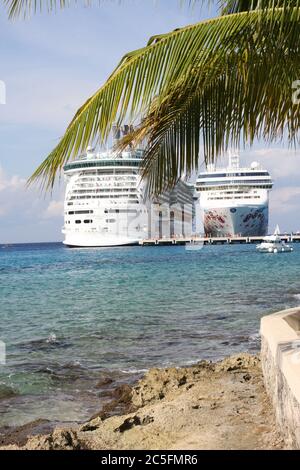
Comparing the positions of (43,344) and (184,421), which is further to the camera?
(43,344)

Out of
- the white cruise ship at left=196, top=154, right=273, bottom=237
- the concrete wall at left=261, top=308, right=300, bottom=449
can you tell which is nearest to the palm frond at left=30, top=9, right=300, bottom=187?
the concrete wall at left=261, top=308, right=300, bottom=449

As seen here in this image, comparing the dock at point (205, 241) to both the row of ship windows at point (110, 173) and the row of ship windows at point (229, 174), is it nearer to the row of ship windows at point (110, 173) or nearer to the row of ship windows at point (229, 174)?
the row of ship windows at point (229, 174)

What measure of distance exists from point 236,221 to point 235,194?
237 inches

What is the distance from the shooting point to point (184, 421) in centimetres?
551

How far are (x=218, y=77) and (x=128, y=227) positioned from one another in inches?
3005

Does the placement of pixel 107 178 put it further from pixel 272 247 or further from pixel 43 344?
pixel 43 344

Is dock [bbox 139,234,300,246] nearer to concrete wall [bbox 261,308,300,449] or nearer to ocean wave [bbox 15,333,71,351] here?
ocean wave [bbox 15,333,71,351]

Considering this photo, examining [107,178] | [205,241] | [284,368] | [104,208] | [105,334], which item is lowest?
[105,334]

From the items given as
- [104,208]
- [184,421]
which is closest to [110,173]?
[104,208]

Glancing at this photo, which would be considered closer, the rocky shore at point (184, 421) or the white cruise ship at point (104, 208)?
the rocky shore at point (184, 421)

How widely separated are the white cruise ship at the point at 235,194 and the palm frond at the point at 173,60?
74012 mm

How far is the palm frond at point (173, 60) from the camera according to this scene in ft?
12.4

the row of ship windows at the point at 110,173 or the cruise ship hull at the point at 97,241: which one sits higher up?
the row of ship windows at the point at 110,173

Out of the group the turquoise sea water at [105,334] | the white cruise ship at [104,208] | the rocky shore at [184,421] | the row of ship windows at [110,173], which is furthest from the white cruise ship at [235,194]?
the rocky shore at [184,421]
